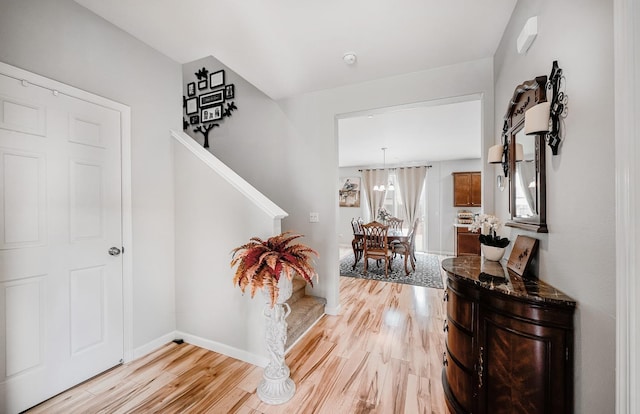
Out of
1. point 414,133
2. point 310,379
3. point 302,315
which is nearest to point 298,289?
point 302,315

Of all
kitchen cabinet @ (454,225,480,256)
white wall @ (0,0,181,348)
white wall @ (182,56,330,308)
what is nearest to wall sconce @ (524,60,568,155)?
white wall @ (182,56,330,308)

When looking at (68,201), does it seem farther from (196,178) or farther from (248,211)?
(248,211)

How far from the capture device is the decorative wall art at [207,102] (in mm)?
3578

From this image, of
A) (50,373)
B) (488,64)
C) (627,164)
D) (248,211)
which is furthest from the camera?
(488,64)

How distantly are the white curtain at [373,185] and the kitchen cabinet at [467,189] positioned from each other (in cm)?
186

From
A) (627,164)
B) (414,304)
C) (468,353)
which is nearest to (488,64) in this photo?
(627,164)

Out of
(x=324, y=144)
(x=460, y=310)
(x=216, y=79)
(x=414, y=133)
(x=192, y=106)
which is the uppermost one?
(x=216, y=79)

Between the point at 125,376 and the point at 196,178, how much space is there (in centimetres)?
170

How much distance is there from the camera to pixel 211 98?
371 centimetres

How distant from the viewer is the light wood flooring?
1.64 m

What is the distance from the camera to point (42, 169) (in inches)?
66.1

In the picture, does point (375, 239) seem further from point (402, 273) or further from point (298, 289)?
point (298, 289)

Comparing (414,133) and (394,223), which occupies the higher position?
(414,133)

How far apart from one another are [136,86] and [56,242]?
147 cm
